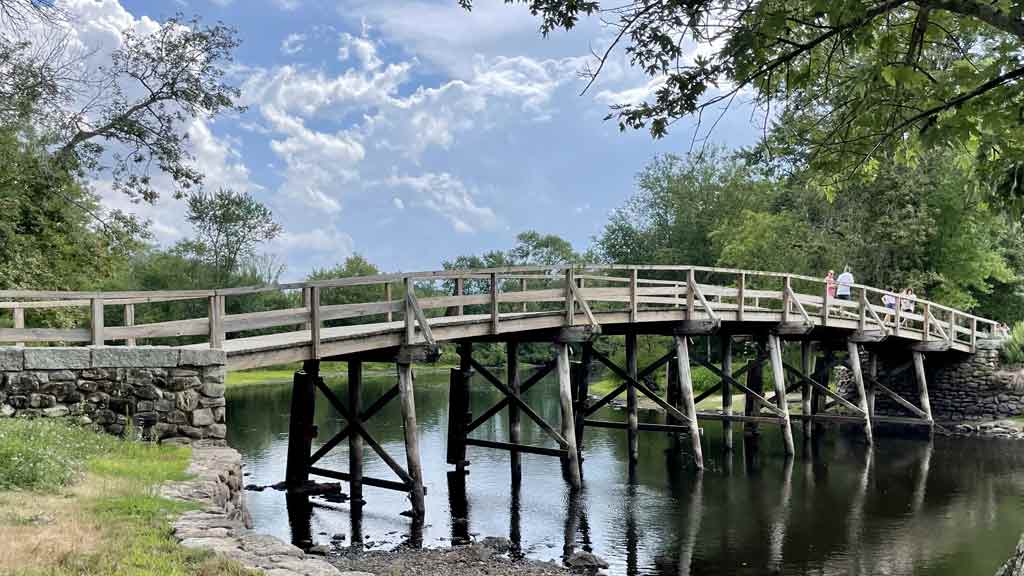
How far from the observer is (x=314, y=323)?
497 inches

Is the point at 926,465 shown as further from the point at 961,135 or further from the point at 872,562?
the point at 961,135

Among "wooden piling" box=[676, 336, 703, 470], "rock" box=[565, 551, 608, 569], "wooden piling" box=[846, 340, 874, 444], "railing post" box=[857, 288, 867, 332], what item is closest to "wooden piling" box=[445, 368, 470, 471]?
"wooden piling" box=[676, 336, 703, 470]

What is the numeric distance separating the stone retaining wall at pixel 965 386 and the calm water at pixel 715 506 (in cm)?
356

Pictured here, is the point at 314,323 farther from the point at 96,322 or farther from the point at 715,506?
the point at 715,506

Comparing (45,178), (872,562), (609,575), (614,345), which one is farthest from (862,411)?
(614,345)

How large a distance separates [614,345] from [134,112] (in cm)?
3186

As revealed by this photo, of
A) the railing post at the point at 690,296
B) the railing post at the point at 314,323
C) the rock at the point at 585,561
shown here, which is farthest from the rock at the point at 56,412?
the railing post at the point at 690,296

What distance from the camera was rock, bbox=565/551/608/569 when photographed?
469 inches

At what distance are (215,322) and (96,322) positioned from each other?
1286 millimetres

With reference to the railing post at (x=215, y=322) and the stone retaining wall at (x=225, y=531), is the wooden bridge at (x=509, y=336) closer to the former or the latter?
the railing post at (x=215, y=322)

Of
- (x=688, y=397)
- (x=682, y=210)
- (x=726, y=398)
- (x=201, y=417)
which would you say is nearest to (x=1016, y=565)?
(x=201, y=417)

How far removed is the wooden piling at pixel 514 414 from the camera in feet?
59.2

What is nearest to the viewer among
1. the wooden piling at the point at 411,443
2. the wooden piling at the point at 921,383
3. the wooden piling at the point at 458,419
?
the wooden piling at the point at 411,443

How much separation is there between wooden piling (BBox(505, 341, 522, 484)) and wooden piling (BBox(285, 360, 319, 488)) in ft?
13.3
